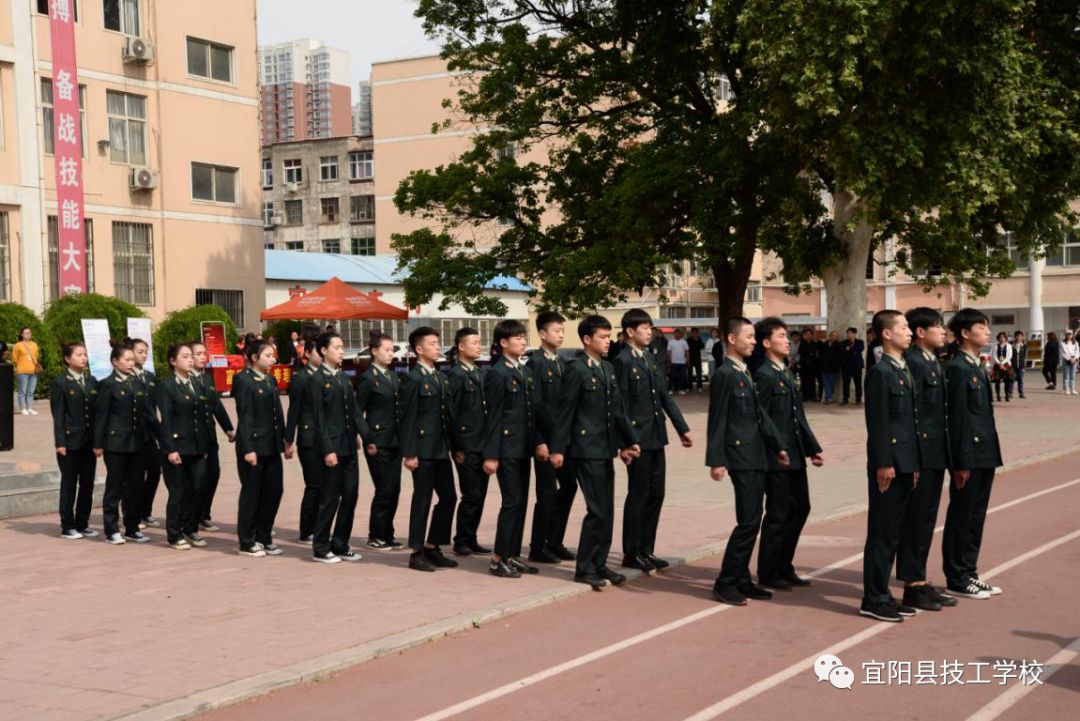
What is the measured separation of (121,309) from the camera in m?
31.6

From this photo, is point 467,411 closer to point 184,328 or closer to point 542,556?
point 542,556

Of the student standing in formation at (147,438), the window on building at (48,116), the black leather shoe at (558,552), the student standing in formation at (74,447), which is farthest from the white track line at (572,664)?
the window on building at (48,116)

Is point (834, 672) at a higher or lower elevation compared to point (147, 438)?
lower

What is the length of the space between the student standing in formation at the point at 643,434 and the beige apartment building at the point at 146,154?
86.5ft

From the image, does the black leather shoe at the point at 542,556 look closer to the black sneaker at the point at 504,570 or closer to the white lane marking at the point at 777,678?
the black sneaker at the point at 504,570

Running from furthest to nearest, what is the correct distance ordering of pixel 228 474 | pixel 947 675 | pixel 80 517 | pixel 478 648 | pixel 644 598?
1. pixel 228 474
2. pixel 80 517
3. pixel 644 598
4. pixel 478 648
5. pixel 947 675

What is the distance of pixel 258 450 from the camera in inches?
441

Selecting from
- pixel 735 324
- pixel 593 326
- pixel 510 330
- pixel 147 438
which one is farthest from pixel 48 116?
pixel 735 324

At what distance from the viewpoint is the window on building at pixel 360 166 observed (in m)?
76.4

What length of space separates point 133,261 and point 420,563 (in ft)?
92.6

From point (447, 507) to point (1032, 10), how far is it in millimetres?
19753

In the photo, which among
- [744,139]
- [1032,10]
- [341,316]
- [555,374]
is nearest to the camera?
[555,374]

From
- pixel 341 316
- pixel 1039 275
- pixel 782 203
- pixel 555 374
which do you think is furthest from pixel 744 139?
pixel 1039 275

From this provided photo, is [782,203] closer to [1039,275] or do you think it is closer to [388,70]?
[1039,275]
